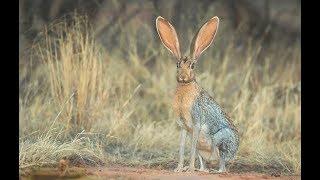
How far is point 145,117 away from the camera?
6867mm

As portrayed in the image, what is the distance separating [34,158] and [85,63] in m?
0.88

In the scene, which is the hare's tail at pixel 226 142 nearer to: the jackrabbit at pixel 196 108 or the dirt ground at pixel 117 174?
the jackrabbit at pixel 196 108

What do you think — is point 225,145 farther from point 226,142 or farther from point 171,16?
point 171,16

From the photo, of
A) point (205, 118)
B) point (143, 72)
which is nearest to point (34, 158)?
point (205, 118)

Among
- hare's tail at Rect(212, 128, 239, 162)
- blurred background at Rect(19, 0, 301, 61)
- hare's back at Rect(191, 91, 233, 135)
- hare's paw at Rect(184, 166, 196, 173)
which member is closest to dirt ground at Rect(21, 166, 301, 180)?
hare's paw at Rect(184, 166, 196, 173)

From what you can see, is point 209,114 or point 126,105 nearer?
point 209,114

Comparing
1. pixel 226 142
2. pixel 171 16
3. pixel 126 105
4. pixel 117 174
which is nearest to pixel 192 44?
pixel 226 142

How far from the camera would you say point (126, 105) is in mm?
6387

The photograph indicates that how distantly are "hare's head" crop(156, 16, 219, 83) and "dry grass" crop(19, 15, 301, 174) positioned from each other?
0.64 meters

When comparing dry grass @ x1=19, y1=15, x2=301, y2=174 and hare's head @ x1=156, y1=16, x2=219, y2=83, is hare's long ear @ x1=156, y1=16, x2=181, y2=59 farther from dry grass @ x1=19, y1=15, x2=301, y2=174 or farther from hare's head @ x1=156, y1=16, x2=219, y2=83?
dry grass @ x1=19, y1=15, x2=301, y2=174

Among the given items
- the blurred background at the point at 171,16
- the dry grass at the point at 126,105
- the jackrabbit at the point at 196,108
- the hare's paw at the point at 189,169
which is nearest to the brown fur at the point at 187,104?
the jackrabbit at the point at 196,108

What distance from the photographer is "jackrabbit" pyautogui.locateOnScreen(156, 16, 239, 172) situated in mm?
5332

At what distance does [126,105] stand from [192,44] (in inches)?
46.8
